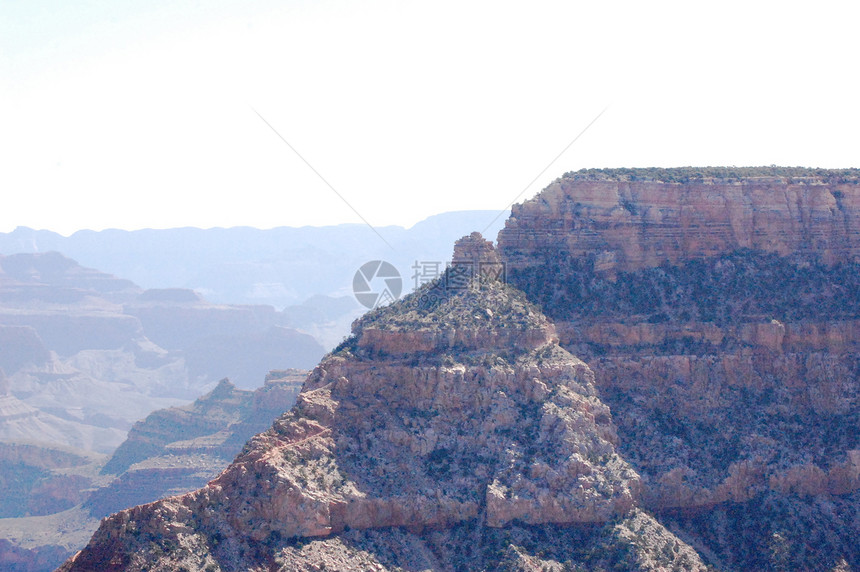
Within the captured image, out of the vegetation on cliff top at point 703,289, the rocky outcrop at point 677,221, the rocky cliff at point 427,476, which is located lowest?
the rocky cliff at point 427,476

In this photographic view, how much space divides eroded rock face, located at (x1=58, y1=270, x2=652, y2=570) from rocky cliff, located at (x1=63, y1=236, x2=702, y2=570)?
0.08 meters

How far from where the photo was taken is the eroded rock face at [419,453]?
53.5 metres

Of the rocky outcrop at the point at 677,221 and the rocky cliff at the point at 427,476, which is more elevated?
the rocky outcrop at the point at 677,221

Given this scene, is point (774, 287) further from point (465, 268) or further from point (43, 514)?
point (43, 514)

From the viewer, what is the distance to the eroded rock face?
53531mm

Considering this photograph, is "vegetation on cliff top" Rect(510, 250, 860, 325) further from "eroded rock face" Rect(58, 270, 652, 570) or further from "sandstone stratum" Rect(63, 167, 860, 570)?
"eroded rock face" Rect(58, 270, 652, 570)

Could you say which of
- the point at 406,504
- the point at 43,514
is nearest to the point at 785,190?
the point at 406,504

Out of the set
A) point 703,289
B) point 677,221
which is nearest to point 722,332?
point 703,289

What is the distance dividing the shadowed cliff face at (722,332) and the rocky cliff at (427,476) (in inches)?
164

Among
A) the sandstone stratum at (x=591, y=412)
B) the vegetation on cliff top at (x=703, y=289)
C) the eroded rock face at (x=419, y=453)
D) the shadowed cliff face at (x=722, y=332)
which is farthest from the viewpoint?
the vegetation on cliff top at (x=703, y=289)

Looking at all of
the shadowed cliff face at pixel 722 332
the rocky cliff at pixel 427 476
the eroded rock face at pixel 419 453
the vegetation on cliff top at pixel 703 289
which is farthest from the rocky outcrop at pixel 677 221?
the eroded rock face at pixel 419 453

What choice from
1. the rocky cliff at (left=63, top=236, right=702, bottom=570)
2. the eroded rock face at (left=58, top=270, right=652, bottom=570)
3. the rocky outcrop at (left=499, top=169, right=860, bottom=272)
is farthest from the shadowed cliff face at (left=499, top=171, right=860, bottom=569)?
the eroded rock face at (left=58, top=270, right=652, bottom=570)

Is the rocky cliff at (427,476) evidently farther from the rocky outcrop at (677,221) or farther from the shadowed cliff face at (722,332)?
the rocky outcrop at (677,221)

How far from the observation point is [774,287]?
241ft
